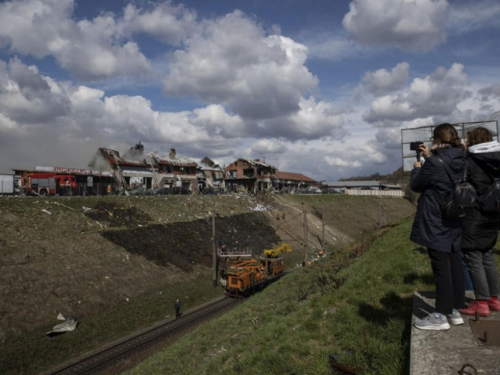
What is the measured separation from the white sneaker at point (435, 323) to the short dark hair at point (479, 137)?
7.21ft

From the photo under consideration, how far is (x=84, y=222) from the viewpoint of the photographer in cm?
3059

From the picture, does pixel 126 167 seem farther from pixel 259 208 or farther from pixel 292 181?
pixel 292 181

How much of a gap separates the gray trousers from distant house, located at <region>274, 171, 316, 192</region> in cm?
8484

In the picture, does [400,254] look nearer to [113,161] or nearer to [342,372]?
[342,372]

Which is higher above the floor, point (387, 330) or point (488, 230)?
point (488, 230)

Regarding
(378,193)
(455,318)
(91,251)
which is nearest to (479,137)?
(455,318)

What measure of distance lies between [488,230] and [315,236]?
46.4 metres

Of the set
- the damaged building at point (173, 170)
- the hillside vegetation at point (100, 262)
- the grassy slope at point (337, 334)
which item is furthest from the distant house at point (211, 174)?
the grassy slope at point (337, 334)

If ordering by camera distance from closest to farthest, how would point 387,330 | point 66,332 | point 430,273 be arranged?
point 387,330, point 430,273, point 66,332

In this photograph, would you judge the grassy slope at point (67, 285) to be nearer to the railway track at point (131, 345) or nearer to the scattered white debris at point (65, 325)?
the scattered white debris at point (65, 325)

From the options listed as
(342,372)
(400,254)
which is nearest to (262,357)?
(342,372)

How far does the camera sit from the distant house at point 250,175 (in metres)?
84.1

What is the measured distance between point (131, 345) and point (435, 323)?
1689cm

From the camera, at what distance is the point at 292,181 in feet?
334
